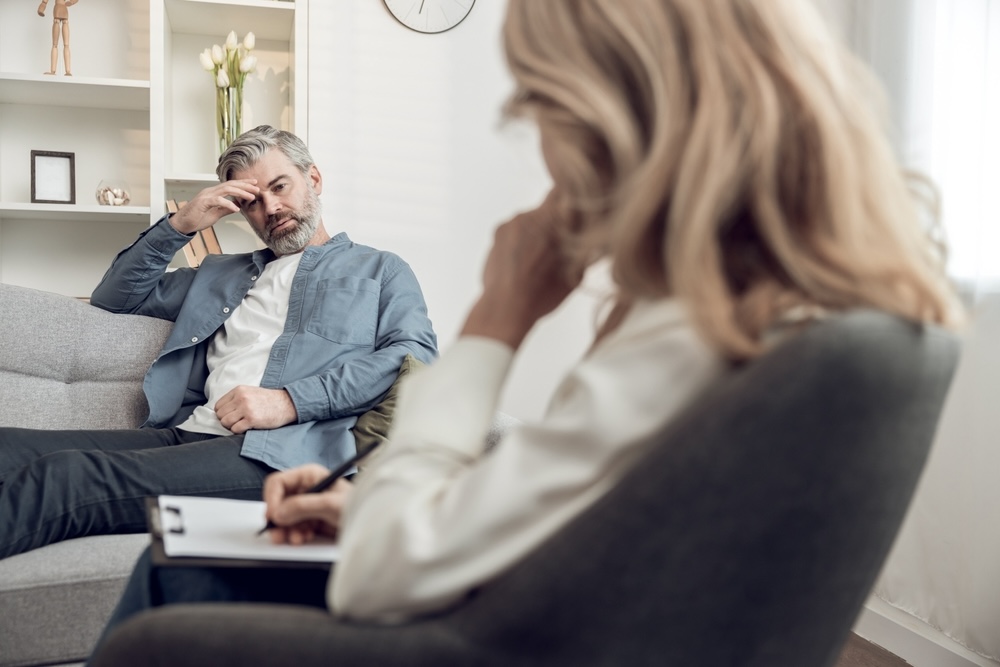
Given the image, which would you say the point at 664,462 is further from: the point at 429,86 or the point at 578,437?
the point at 429,86

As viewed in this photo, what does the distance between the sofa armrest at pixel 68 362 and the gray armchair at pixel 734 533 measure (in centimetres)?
168

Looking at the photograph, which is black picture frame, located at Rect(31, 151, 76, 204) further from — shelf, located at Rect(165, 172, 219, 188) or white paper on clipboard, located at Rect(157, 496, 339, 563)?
white paper on clipboard, located at Rect(157, 496, 339, 563)

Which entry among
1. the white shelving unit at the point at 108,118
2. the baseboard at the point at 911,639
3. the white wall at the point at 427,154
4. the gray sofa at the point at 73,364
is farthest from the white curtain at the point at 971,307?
the white shelving unit at the point at 108,118

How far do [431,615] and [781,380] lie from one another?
0.28 meters

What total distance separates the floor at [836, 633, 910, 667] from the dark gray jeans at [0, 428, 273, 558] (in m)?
1.37

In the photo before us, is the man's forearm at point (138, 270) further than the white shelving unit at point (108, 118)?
No

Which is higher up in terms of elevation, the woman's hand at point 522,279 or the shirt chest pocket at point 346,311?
the woman's hand at point 522,279

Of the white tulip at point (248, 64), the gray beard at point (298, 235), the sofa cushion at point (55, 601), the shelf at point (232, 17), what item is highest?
the shelf at point (232, 17)

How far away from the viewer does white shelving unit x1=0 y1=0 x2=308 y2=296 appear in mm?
2775

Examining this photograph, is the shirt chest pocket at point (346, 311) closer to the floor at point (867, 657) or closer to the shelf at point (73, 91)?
the shelf at point (73, 91)

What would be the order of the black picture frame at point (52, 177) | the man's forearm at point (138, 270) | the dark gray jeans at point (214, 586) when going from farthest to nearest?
the black picture frame at point (52, 177)
the man's forearm at point (138, 270)
the dark gray jeans at point (214, 586)

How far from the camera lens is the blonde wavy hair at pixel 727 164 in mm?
556

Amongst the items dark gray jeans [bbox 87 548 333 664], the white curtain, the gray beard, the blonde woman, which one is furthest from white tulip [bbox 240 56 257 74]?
the blonde woman

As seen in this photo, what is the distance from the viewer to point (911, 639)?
202 cm
